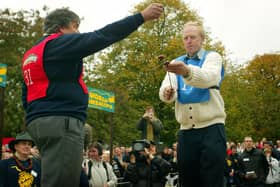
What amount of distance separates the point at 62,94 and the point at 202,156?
4.65 feet

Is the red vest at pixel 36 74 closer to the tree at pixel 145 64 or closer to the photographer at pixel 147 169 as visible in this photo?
the photographer at pixel 147 169

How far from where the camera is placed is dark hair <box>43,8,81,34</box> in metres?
4.14

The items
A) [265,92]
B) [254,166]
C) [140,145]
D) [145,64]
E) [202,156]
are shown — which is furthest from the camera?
[265,92]

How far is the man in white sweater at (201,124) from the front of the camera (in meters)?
4.51

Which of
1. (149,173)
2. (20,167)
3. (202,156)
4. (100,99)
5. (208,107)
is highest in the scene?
(100,99)

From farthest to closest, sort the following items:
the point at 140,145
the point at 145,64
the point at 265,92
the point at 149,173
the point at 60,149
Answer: the point at 265,92 → the point at 145,64 → the point at 149,173 → the point at 140,145 → the point at 60,149

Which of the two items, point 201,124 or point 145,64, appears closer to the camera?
point 201,124

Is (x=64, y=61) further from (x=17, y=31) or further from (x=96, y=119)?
(x=96, y=119)

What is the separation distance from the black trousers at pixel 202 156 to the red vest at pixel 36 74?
1.15m

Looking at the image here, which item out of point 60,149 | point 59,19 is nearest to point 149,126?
point 59,19

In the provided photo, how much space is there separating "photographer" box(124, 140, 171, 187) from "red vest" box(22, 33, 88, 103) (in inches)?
328

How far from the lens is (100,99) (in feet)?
60.8

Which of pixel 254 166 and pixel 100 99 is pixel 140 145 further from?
pixel 100 99

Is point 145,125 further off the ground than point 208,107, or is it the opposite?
point 208,107
